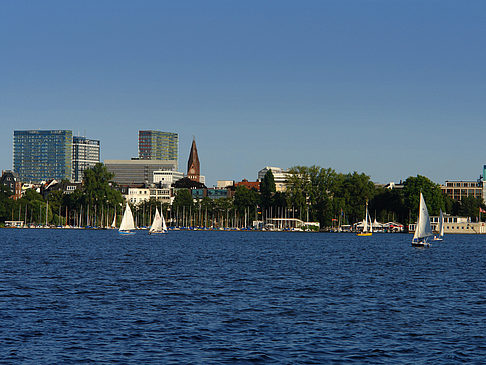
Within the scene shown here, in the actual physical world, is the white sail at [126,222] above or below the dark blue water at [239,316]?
above

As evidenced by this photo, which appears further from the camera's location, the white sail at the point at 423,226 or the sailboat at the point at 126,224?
the sailboat at the point at 126,224

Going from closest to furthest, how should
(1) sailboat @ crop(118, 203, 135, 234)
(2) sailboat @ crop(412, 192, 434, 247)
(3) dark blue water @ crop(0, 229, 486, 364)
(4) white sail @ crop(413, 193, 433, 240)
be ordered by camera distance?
(3) dark blue water @ crop(0, 229, 486, 364)
(2) sailboat @ crop(412, 192, 434, 247)
(4) white sail @ crop(413, 193, 433, 240)
(1) sailboat @ crop(118, 203, 135, 234)

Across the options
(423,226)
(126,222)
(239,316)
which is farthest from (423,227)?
(126,222)

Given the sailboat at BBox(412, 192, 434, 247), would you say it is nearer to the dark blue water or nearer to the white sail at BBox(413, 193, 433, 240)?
the white sail at BBox(413, 193, 433, 240)

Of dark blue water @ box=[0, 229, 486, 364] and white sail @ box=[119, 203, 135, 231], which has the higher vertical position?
white sail @ box=[119, 203, 135, 231]

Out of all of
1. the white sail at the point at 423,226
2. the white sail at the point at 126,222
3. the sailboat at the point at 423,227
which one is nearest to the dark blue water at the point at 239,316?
the sailboat at the point at 423,227

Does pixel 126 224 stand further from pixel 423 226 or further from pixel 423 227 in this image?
pixel 423 226

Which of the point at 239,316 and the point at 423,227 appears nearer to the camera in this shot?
the point at 239,316

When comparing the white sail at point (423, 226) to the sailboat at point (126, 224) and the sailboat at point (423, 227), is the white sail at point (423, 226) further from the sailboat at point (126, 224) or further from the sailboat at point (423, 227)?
the sailboat at point (126, 224)

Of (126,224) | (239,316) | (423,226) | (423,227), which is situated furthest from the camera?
(126,224)

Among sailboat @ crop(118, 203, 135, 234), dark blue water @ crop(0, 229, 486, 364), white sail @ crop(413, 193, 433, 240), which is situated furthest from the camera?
sailboat @ crop(118, 203, 135, 234)

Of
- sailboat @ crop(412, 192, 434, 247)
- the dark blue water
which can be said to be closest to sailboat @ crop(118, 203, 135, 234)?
sailboat @ crop(412, 192, 434, 247)

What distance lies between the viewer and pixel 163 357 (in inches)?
1113

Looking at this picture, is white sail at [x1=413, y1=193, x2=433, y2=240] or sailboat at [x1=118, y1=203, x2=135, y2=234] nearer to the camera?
white sail at [x1=413, y1=193, x2=433, y2=240]
